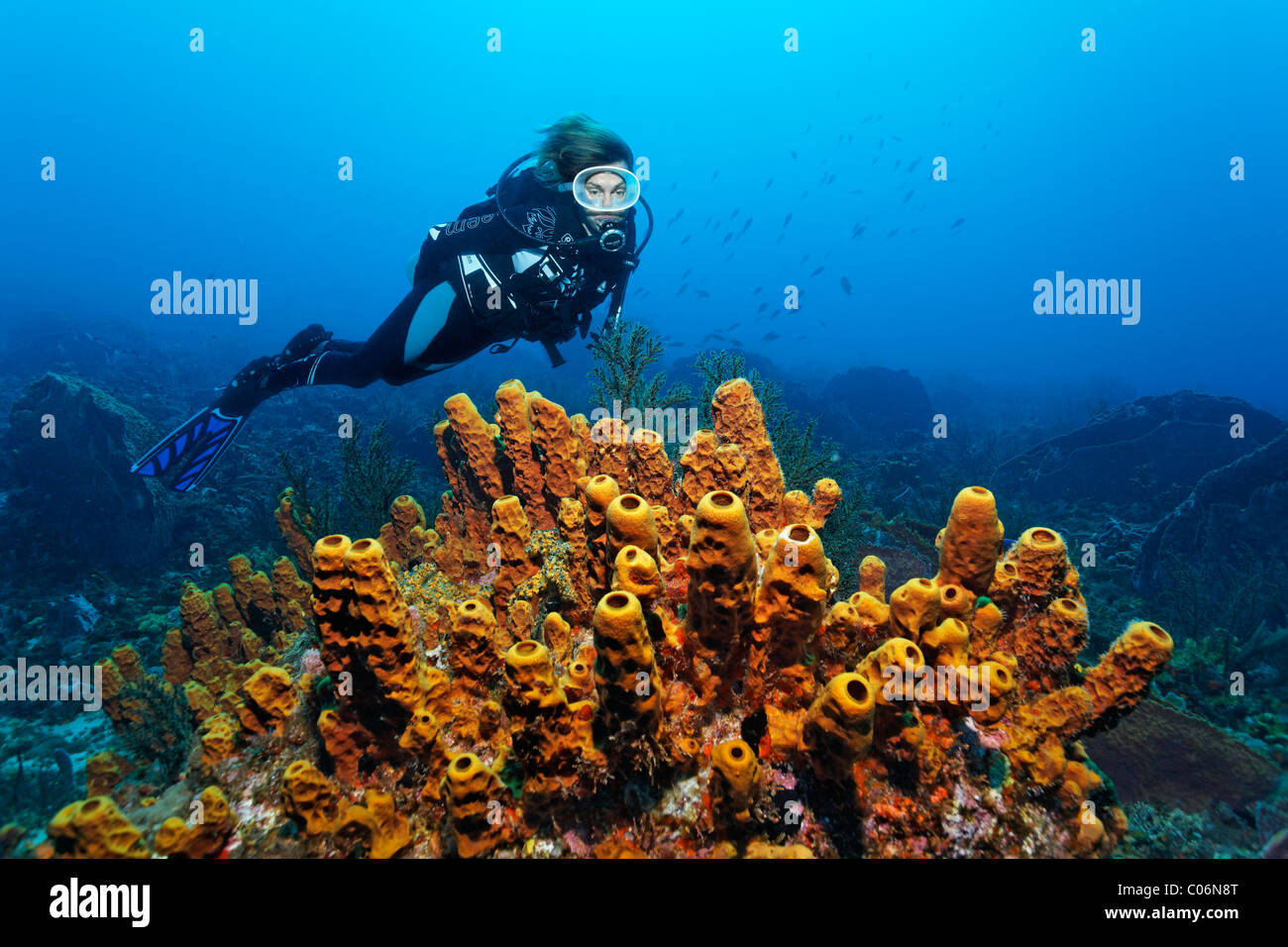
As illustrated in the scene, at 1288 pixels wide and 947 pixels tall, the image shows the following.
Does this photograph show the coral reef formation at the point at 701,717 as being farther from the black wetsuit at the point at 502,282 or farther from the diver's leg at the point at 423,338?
the diver's leg at the point at 423,338

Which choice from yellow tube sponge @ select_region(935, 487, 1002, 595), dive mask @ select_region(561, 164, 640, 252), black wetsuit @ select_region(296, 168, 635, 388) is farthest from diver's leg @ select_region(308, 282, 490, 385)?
yellow tube sponge @ select_region(935, 487, 1002, 595)

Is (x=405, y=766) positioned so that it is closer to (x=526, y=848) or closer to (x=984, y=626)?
(x=526, y=848)

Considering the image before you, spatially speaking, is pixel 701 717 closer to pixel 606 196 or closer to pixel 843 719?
pixel 843 719

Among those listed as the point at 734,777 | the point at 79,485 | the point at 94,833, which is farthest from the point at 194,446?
the point at 734,777

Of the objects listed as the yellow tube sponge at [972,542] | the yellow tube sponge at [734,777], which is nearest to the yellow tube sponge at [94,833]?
the yellow tube sponge at [734,777]

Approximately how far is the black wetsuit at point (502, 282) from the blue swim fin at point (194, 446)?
2.15 meters

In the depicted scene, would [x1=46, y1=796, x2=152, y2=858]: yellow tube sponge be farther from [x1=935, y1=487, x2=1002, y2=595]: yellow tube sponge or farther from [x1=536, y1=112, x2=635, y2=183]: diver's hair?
[x1=536, y1=112, x2=635, y2=183]: diver's hair

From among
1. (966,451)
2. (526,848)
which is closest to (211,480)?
(526,848)

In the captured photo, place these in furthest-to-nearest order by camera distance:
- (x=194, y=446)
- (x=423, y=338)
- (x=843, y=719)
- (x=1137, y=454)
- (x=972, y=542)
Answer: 1. (x=1137, y=454)
2. (x=194, y=446)
3. (x=423, y=338)
4. (x=972, y=542)
5. (x=843, y=719)

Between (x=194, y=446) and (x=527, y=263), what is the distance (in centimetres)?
479

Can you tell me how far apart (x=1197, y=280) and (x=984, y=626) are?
440ft

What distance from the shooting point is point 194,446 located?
19.8 feet

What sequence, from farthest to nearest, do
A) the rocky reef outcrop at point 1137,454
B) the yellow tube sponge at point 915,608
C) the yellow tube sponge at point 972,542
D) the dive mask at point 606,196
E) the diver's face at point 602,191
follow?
the rocky reef outcrop at point 1137,454, the diver's face at point 602,191, the dive mask at point 606,196, the yellow tube sponge at point 972,542, the yellow tube sponge at point 915,608

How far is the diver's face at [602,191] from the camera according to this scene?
4.84 meters
